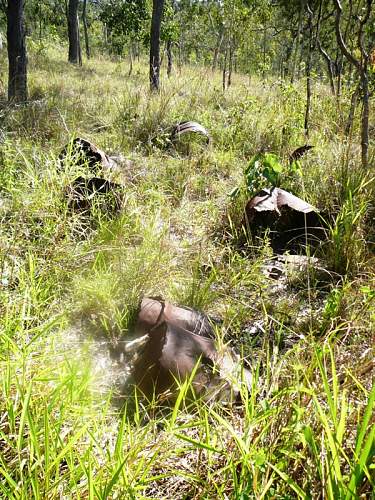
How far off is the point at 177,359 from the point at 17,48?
4.71m

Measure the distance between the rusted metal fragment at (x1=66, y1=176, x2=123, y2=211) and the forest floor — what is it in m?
0.06

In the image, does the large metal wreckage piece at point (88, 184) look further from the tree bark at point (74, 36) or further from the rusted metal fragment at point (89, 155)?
the tree bark at point (74, 36)

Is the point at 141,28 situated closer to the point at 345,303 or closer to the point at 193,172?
the point at 193,172

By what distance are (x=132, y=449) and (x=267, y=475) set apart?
37 cm

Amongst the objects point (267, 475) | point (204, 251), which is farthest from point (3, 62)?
point (267, 475)

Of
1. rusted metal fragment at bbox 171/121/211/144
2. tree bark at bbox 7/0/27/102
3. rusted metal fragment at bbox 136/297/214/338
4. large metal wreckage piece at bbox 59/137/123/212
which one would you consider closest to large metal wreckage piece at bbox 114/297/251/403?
rusted metal fragment at bbox 136/297/214/338

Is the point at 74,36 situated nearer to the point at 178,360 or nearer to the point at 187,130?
the point at 187,130

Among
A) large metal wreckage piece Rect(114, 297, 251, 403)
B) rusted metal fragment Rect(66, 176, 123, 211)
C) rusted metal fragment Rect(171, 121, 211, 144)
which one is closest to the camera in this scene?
large metal wreckage piece Rect(114, 297, 251, 403)

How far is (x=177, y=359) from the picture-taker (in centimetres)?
158

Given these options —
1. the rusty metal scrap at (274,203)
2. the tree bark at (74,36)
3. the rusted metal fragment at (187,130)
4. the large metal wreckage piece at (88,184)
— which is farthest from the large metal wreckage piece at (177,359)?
the tree bark at (74,36)

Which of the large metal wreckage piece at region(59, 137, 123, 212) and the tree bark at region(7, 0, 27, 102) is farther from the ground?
the tree bark at region(7, 0, 27, 102)

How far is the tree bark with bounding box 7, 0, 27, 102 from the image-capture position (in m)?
4.71

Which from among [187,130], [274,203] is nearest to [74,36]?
[187,130]

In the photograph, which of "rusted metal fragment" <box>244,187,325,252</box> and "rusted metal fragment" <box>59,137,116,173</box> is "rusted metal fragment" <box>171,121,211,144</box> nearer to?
"rusted metal fragment" <box>59,137,116,173</box>
